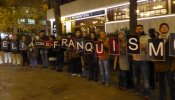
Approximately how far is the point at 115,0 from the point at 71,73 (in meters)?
10.9

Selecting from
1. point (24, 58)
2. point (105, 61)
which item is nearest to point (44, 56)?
point (24, 58)

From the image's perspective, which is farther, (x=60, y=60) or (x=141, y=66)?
(x=60, y=60)

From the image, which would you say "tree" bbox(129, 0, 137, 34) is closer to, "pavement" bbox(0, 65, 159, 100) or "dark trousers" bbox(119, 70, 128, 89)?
"pavement" bbox(0, 65, 159, 100)

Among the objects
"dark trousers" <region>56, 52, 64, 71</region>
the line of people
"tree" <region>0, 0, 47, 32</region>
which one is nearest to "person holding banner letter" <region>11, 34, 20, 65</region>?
the line of people

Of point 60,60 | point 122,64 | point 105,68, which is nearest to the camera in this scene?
point 122,64

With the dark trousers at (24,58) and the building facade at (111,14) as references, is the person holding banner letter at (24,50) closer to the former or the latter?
the dark trousers at (24,58)

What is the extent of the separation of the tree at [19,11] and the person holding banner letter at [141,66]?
23169 mm

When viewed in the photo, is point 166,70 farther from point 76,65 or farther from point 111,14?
point 111,14

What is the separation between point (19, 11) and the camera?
110 feet

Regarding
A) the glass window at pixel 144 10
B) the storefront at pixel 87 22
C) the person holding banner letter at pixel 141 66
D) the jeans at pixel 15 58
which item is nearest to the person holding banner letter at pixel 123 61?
the person holding banner letter at pixel 141 66

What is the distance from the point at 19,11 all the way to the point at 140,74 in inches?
972

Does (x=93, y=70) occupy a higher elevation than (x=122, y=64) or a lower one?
lower

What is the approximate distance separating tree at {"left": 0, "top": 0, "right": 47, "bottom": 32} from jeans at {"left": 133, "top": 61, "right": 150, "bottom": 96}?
23184mm

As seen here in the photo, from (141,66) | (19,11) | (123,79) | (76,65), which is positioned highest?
(19,11)
